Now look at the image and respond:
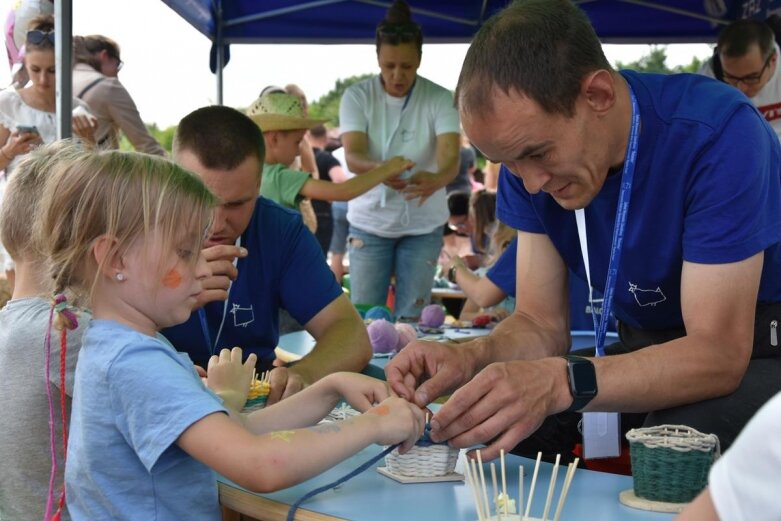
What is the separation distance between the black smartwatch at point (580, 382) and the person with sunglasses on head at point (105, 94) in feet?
10.4

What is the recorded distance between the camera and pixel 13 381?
203cm

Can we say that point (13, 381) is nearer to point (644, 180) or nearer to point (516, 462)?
point (516, 462)

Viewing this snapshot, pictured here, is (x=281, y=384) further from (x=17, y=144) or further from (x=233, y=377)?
(x=17, y=144)

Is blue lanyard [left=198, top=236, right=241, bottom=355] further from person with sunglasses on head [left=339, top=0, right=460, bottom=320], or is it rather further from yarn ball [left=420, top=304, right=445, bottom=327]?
person with sunglasses on head [left=339, top=0, right=460, bottom=320]

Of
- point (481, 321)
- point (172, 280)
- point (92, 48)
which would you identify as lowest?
point (481, 321)

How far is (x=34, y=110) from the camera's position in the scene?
4.24 m

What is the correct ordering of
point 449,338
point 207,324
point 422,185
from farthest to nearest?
point 422,185 < point 449,338 < point 207,324

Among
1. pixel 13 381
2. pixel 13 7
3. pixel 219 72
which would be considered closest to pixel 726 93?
pixel 13 381

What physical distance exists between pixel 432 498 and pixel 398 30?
3.66 meters

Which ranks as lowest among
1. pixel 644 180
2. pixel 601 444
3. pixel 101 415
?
pixel 601 444

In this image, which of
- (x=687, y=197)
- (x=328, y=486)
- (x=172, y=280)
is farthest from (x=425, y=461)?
(x=687, y=197)

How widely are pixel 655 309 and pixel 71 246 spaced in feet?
4.37

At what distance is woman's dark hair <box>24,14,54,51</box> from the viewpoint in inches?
160

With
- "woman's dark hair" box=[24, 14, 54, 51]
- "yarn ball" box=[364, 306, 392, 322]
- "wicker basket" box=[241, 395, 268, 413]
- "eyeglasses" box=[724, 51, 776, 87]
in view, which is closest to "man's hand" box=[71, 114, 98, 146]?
"woman's dark hair" box=[24, 14, 54, 51]
